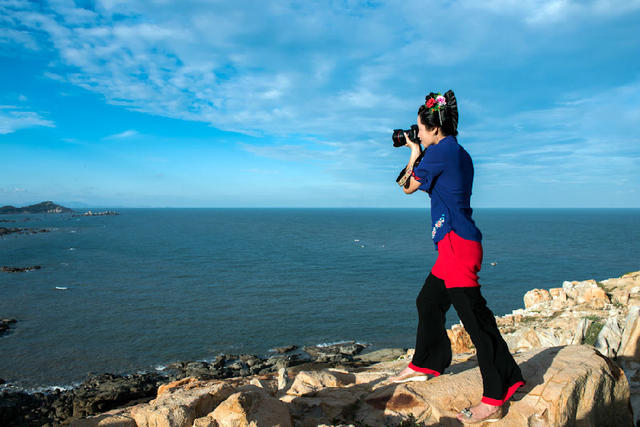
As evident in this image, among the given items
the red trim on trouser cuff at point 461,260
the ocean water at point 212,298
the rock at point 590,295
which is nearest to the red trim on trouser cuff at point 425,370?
the red trim on trouser cuff at point 461,260

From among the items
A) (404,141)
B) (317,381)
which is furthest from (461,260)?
(317,381)

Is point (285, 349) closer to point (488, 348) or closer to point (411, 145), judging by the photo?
point (488, 348)

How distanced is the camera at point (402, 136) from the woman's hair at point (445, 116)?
0.20 meters

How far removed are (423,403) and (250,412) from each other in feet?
5.89

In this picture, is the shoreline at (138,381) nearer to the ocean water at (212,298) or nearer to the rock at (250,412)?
the ocean water at (212,298)

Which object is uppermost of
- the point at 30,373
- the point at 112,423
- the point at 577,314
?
the point at 112,423

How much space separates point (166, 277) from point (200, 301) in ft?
38.9

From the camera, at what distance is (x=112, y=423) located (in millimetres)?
3875

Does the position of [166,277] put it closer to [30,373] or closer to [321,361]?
[30,373]

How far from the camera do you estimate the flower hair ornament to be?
12.5 ft

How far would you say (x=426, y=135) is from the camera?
3963 mm

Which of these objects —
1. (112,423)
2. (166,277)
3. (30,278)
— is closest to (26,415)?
(112,423)

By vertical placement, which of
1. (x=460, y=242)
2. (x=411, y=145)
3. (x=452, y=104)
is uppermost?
(x=452, y=104)

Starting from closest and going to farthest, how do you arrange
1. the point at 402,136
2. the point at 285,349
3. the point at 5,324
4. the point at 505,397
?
the point at 505,397
the point at 402,136
the point at 285,349
the point at 5,324
